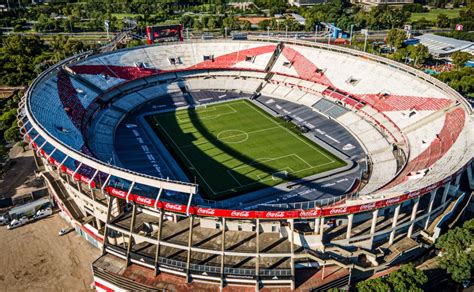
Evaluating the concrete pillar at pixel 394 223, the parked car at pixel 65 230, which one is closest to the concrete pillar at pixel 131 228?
the parked car at pixel 65 230

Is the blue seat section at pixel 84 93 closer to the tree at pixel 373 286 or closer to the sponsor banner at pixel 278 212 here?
the sponsor banner at pixel 278 212

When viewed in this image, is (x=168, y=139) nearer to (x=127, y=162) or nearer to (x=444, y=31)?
(x=127, y=162)

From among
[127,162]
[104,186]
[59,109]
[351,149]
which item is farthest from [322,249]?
[59,109]

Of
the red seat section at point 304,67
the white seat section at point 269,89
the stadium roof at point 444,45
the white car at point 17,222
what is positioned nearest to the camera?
the white car at point 17,222

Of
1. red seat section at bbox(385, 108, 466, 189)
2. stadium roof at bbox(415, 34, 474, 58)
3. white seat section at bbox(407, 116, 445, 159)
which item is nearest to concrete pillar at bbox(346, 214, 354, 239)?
red seat section at bbox(385, 108, 466, 189)

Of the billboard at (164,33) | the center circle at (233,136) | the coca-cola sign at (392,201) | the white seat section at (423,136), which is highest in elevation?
the billboard at (164,33)
